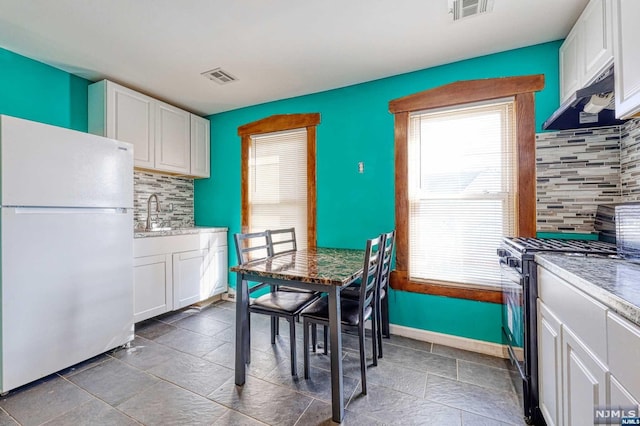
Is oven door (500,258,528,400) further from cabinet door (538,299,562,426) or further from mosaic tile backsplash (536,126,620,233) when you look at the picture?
mosaic tile backsplash (536,126,620,233)

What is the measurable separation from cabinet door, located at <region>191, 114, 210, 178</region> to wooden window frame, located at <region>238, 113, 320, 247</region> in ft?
1.73

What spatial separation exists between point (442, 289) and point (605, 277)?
1.50m

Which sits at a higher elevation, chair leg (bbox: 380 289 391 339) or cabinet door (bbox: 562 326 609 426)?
cabinet door (bbox: 562 326 609 426)

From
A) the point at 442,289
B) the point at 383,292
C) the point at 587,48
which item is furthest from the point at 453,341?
the point at 587,48

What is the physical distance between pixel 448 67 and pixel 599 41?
1.03 metres

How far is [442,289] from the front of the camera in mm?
2396

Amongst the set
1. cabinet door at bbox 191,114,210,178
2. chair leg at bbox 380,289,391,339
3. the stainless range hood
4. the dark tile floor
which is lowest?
the dark tile floor


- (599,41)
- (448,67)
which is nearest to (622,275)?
(599,41)

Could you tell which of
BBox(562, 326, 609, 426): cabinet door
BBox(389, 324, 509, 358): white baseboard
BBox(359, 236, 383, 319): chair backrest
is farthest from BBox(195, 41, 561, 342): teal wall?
BBox(562, 326, 609, 426): cabinet door

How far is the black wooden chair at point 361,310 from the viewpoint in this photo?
1.67 metres

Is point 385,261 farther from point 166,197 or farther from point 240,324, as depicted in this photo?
point 166,197

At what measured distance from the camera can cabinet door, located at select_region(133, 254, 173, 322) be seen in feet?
8.38

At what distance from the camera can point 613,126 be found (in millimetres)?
1901

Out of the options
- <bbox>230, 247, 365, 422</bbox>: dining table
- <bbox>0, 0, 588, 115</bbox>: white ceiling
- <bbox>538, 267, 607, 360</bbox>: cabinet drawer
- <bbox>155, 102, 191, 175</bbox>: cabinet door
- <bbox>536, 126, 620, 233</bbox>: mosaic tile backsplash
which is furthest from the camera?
<bbox>155, 102, 191, 175</bbox>: cabinet door
